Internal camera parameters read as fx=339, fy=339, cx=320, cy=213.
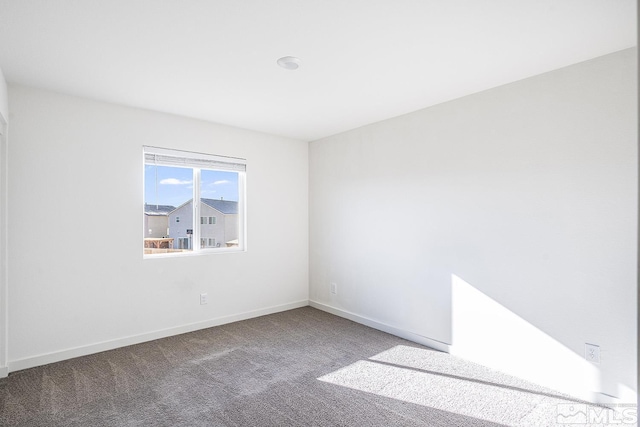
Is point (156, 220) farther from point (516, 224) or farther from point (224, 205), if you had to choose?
point (516, 224)

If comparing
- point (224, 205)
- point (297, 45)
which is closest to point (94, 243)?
point (224, 205)

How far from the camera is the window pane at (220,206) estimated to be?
4.10 meters

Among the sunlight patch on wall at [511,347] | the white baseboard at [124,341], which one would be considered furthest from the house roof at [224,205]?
the sunlight patch on wall at [511,347]

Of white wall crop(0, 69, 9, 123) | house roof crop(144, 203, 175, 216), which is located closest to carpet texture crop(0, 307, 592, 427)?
house roof crop(144, 203, 175, 216)

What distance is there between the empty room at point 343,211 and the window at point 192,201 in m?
0.03

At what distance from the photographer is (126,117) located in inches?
133

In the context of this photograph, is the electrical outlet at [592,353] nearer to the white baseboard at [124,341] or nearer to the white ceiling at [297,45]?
the white ceiling at [297,45]

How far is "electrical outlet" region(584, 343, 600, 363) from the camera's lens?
7.68 feet

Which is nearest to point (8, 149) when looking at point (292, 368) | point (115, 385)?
point (115, 385)

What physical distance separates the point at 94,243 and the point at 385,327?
3.08 m

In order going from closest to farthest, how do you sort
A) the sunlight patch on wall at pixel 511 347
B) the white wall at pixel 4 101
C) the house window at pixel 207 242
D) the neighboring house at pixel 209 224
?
the sunlight patch on wall at pixel 511 347, the white wall at pixel 4 101, the neighboring house at pixel 209 224, the house window at pixel 207 242

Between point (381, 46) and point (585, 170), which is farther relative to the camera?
point (585, 170)

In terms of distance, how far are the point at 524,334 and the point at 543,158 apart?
140 centimetres

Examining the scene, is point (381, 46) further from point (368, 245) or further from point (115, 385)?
point (115, 385)
